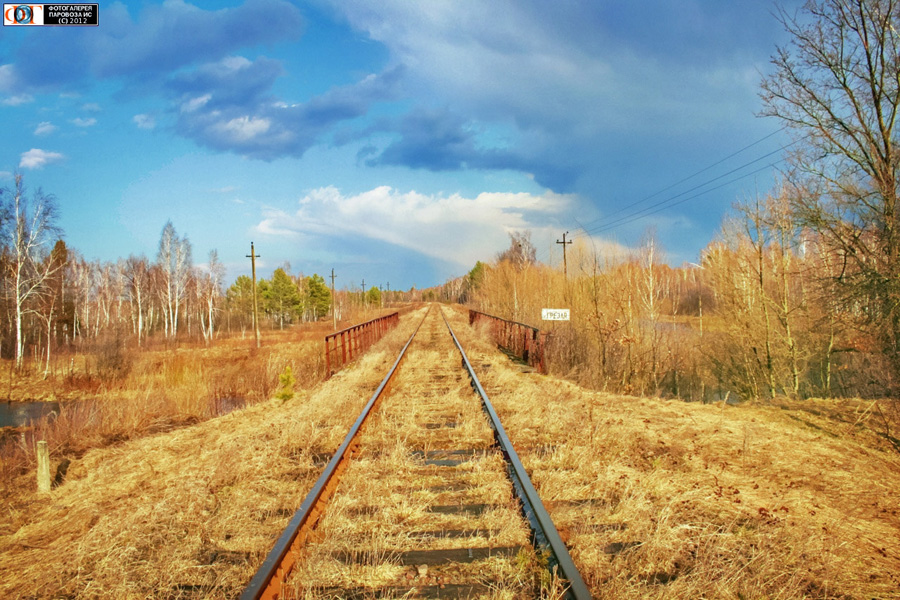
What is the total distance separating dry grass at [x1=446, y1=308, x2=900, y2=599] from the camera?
2.96m

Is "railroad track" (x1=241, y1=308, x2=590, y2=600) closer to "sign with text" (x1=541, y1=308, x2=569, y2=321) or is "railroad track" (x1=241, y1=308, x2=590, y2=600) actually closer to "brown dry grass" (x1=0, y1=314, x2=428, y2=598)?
"brown dry grass" (x1=0, y1=314, x2=428, y2=598)

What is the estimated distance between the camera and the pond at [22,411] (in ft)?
51.7

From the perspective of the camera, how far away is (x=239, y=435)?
659 cm

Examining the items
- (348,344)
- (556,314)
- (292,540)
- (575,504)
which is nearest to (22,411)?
(348,344)

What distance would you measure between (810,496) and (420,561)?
3.72 m

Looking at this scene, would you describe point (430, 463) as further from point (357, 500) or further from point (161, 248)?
point (161, 248)

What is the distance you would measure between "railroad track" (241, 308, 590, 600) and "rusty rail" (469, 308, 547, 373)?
700 centimetres

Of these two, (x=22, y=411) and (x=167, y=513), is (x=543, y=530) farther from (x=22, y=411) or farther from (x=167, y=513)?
(x=22, y=411)

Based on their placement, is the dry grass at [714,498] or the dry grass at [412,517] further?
the dry grass at [714,498]

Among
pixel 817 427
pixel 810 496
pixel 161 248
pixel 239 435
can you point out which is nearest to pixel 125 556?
pixel 239 435

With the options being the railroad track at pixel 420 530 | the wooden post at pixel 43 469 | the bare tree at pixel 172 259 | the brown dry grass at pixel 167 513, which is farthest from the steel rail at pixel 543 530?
the bare tree at pixel 172 259

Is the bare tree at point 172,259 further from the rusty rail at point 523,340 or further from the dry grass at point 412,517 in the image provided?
the dry grass at point 412,517

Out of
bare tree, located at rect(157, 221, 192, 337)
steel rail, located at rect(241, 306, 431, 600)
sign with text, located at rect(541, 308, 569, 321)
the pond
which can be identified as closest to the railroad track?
steel rail, located at rect(241, 306, 431, 600)

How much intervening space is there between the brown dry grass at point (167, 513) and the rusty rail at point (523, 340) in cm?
655
